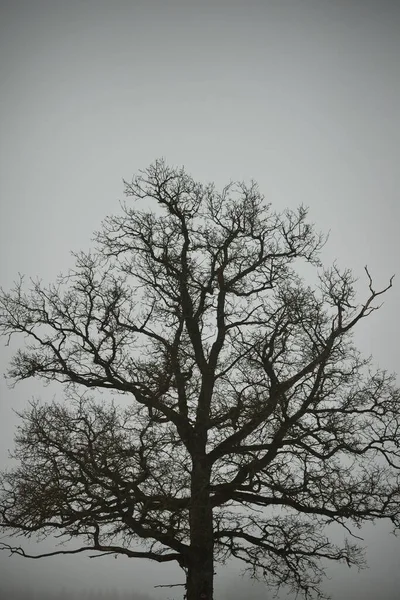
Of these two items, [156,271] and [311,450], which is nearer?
[311,450]

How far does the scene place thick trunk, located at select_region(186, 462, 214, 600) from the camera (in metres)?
11.7

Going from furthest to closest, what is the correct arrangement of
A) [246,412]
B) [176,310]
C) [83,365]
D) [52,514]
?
[176,310], [83,365], [246,412], [52,514]

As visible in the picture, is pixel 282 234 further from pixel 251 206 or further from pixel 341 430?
pixel 341 430

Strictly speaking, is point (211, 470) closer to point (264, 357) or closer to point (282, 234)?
point (264, 357)

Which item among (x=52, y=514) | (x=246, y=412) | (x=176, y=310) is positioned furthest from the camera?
(x=176, y=310)

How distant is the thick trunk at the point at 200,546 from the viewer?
11680mm

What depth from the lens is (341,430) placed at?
12.8 meters

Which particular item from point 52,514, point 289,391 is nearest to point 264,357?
point 289,391

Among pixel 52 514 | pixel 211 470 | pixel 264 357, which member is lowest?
pixel 52 514

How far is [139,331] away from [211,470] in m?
4.12

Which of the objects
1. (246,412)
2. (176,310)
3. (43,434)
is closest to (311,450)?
(246,412)

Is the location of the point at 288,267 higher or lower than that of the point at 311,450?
higher

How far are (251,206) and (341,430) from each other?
7405mm

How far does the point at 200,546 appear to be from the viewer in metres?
12.0
